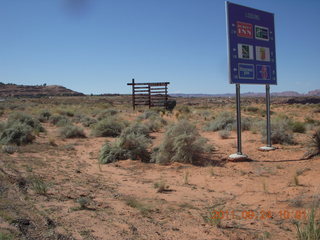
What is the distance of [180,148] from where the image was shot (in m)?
9.62

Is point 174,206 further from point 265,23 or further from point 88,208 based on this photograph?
point 265,23

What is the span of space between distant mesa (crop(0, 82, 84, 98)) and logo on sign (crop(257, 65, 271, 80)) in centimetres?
10741

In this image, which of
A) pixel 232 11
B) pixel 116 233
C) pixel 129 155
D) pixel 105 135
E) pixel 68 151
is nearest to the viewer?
pixel 116 233

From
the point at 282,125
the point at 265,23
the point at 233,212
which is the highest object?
the point at 265,23

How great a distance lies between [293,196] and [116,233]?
11.7ft

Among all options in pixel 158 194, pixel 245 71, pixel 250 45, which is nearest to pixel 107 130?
pixel 245 71

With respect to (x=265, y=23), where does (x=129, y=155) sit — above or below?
below

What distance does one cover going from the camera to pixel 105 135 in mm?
15609

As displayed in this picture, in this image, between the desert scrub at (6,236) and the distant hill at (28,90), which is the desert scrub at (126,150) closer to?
the desert scrub at (6,236)

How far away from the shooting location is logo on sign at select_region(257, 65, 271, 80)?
1045cm

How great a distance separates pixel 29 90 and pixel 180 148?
397 feet

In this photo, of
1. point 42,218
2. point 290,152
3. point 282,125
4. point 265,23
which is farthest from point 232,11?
point 42,218

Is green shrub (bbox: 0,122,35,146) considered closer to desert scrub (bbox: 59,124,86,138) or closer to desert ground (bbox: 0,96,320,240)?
desert ground (bbox: 0,96,320,240)

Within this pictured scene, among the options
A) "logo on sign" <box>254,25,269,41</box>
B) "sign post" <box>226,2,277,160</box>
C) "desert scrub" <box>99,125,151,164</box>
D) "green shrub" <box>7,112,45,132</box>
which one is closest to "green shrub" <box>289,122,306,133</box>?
"sign post" <box>226,2,277,160</box>
